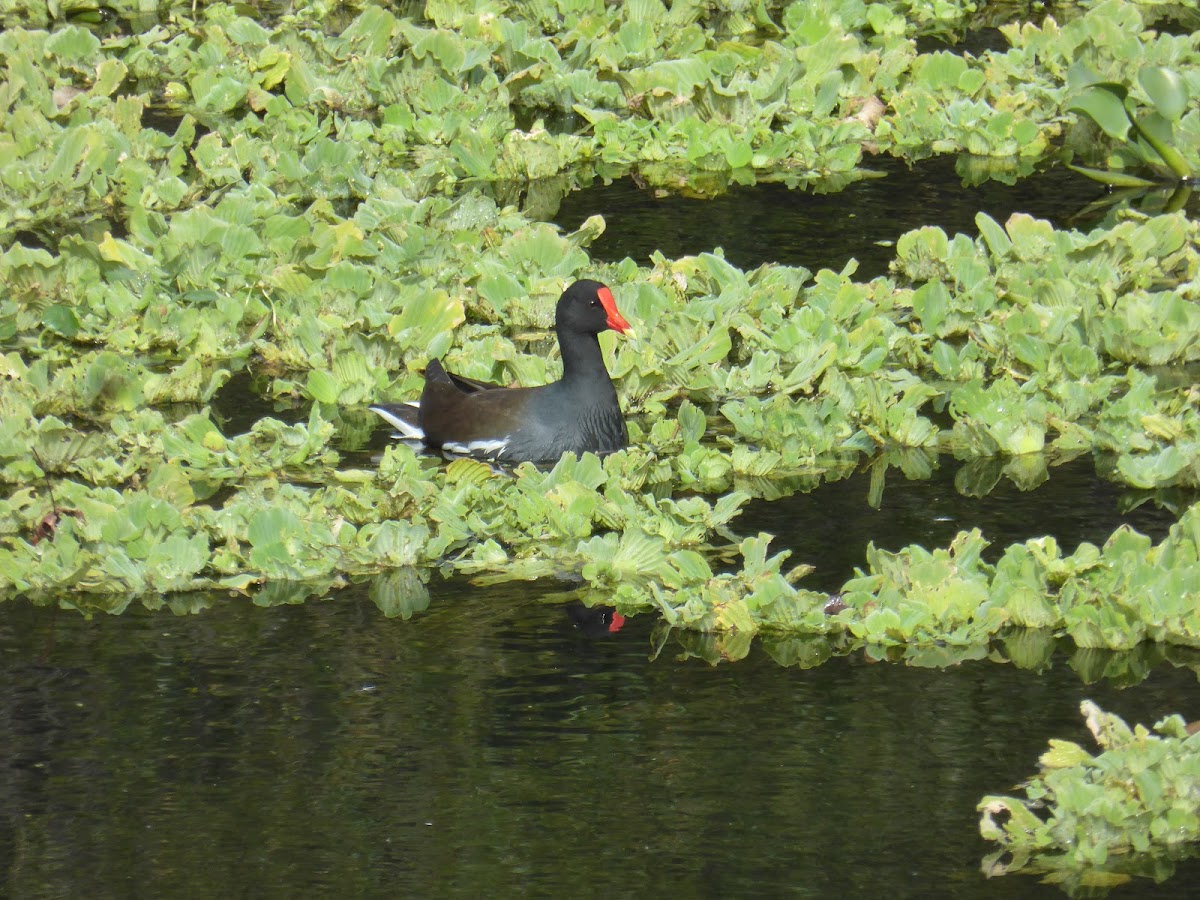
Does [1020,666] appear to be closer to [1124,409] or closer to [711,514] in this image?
[711,514]

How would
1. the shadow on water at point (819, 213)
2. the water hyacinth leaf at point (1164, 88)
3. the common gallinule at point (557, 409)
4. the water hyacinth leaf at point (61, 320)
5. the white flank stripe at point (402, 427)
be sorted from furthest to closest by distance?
the water hyacinth leaf at point (1164, 88)
the shadow on water at point (819, 213)
the water hyacinth leaf at point (61, 320)
the white flank stripe at point (402, 427)
the common gallinule at point (557, 409)

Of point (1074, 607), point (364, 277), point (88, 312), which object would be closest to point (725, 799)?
point (1074, 607)

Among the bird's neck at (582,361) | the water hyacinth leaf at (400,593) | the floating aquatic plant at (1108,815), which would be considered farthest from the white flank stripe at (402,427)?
the floating aquatic plant at (1108,815)

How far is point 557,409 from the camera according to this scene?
7.71 m

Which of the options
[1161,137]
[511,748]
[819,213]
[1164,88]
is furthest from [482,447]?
[1161,137]

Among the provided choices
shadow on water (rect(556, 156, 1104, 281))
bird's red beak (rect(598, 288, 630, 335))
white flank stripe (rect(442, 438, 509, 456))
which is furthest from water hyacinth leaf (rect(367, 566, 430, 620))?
shadow on water (rect(556, 156, 1104, 281))

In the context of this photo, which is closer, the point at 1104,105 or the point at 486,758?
the point at 486,758

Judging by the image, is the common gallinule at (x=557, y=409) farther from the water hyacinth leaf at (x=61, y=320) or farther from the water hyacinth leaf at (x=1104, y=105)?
the water hyacinth leaf at (x=1104, y=105)

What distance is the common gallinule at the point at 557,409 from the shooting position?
7.66m

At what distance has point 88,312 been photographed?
9.14 m

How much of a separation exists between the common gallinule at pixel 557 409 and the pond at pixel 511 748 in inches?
42.1

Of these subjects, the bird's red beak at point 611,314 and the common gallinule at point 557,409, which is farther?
the bird's red beak at point 611,314

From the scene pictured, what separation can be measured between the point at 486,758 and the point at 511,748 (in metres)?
0.08

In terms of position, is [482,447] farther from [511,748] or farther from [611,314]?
[511,748]
